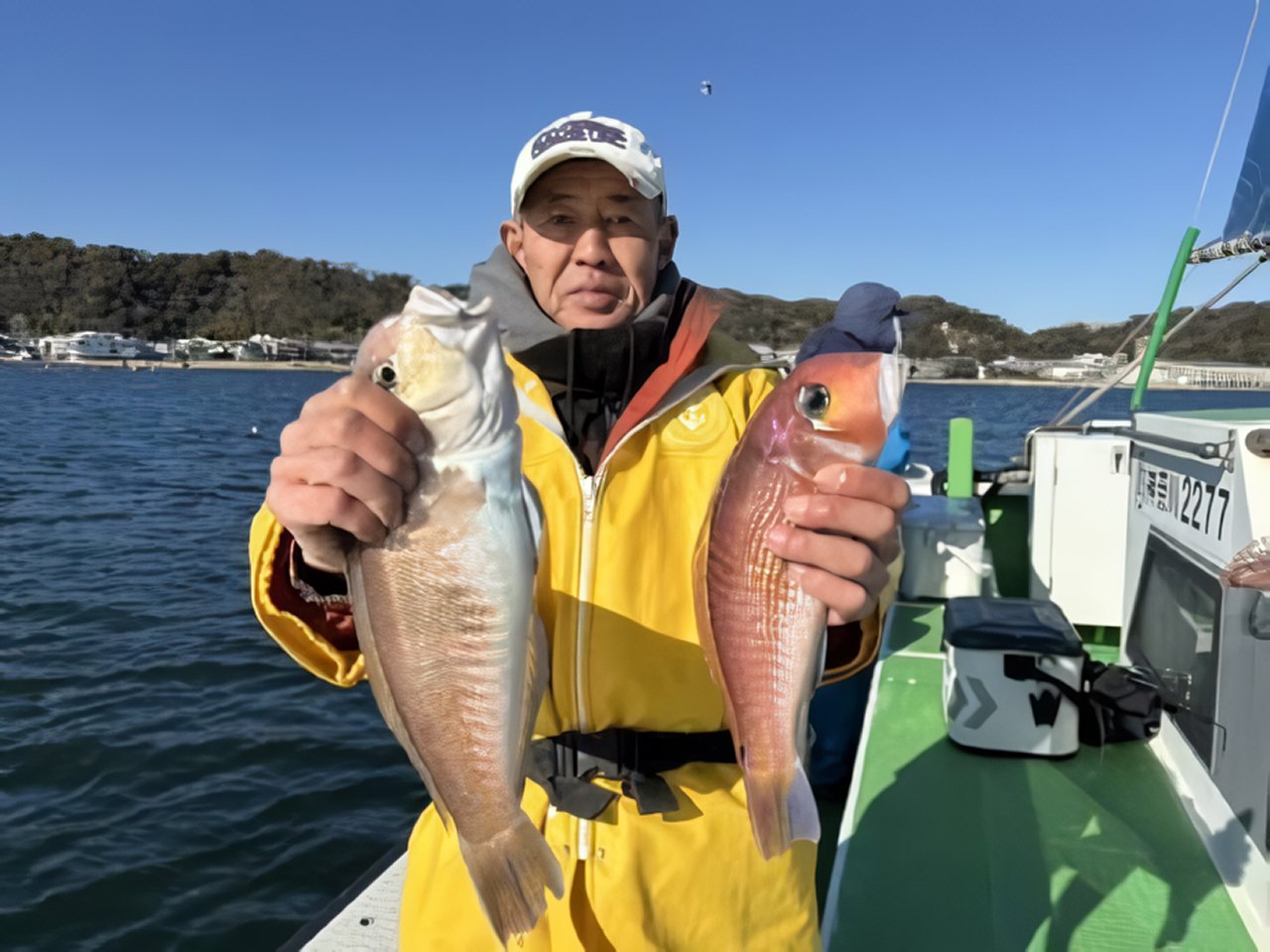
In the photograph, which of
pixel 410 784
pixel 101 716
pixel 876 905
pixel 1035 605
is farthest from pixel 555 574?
pixel 101 716

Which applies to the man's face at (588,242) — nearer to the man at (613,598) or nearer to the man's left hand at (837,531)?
the man at (613,598)

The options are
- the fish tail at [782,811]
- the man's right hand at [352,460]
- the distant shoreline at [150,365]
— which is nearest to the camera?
the man's right hand at [352,460]

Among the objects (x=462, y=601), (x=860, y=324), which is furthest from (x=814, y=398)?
(x=860, y=324)

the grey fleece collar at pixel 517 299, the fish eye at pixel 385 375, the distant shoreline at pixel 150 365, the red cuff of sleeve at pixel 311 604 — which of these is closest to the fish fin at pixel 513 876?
the red cuff of sleeve at pixel 311 604

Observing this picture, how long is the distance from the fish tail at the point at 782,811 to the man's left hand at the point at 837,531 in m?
0.33

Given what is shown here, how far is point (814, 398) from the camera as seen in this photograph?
1499 millimetres

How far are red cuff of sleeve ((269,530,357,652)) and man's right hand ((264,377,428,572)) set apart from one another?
0.40m

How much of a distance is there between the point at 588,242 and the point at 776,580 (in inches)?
40.9

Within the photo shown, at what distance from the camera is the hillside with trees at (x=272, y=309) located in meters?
3.40

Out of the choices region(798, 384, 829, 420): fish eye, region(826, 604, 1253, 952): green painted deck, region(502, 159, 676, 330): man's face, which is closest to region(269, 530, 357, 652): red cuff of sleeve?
region(502, 159, 676, 330): man's face

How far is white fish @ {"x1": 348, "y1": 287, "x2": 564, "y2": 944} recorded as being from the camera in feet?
4.50

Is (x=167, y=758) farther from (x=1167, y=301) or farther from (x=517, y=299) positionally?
(x=1167, y=301)

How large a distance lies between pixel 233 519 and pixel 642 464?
1615cm

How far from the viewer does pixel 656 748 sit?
204 cm
